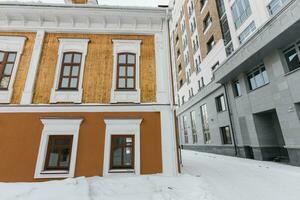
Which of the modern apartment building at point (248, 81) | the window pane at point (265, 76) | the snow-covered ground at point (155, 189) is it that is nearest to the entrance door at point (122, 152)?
the snow-covered ground at point (155, 189)

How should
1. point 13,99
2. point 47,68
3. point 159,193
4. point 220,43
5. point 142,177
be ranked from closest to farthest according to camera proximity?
point 159,193 < point 142,177 < point 13,99 < point 47,68 < point 220,43

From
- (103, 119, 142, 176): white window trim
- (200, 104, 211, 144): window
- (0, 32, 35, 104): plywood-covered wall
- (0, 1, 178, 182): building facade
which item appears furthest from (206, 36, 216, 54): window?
(0, 32, 35, 104): plywood-covered wall

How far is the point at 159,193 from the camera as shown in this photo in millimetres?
5449

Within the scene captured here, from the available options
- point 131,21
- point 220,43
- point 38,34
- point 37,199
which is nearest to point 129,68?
point 131,21

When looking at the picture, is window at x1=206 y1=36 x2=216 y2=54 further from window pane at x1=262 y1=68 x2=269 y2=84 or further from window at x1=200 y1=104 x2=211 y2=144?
window pane at x1=262 y1=68 x2=269 y2=84

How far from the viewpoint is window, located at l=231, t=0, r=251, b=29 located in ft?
45.8

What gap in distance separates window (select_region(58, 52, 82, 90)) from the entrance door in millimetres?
3404

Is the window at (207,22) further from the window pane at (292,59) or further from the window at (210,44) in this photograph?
the window pane at (292,59)

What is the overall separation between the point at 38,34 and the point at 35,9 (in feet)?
4.14

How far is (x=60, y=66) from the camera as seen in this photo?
8461 millimetres

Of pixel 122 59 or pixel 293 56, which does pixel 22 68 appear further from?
pixel 293 56

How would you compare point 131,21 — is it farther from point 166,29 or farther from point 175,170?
point 175,170

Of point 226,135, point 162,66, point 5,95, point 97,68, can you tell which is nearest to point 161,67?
point 162,66

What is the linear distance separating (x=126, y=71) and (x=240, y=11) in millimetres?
13320
